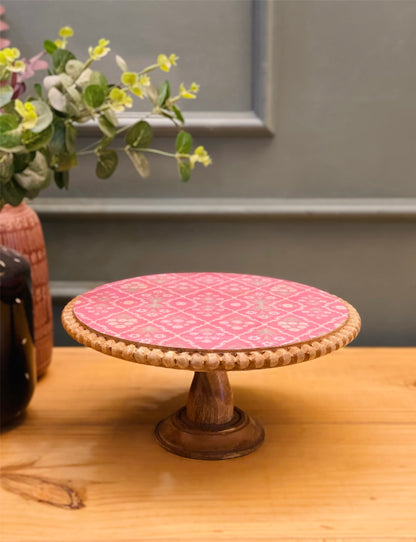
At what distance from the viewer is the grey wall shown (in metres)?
0.97

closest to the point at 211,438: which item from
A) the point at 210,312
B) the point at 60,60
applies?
the point at 210,312

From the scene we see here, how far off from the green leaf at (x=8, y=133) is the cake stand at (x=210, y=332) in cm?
18

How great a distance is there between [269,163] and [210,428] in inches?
19.0

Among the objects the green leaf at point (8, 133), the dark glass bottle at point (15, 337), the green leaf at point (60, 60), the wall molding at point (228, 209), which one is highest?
the green leaf at point (60, 60)

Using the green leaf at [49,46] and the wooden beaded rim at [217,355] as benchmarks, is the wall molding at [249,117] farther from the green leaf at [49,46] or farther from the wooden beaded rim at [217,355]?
the wooden beaded rim at [217,355]

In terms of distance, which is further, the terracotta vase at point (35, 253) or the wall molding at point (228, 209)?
the wall molding at point (228, 209)

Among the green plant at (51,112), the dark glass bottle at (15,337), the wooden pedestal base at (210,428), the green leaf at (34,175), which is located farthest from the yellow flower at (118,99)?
the wooden pedestal base at (210,428)

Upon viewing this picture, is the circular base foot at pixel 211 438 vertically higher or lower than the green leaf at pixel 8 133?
lower

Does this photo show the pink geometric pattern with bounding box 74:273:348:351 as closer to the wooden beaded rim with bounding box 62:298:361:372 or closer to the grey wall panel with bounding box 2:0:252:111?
the wooden beaded rim with bounding box 62:298:361:372

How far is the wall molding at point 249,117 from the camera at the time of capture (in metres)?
0.96

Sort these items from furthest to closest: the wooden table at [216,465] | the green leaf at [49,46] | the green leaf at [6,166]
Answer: the green leaf at [49,46]
the green leaf at [6,166]
the wooden table at [216,465]

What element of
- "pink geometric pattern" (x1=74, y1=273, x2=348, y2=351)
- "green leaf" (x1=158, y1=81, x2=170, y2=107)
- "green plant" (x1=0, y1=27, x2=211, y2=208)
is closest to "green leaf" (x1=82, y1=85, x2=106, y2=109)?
"green plant" (x1=0, y1=27, x2=211, y2=208)

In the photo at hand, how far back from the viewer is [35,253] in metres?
0.83

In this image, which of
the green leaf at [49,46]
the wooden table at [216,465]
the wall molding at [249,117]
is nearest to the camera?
the wooden table at [216,465]
